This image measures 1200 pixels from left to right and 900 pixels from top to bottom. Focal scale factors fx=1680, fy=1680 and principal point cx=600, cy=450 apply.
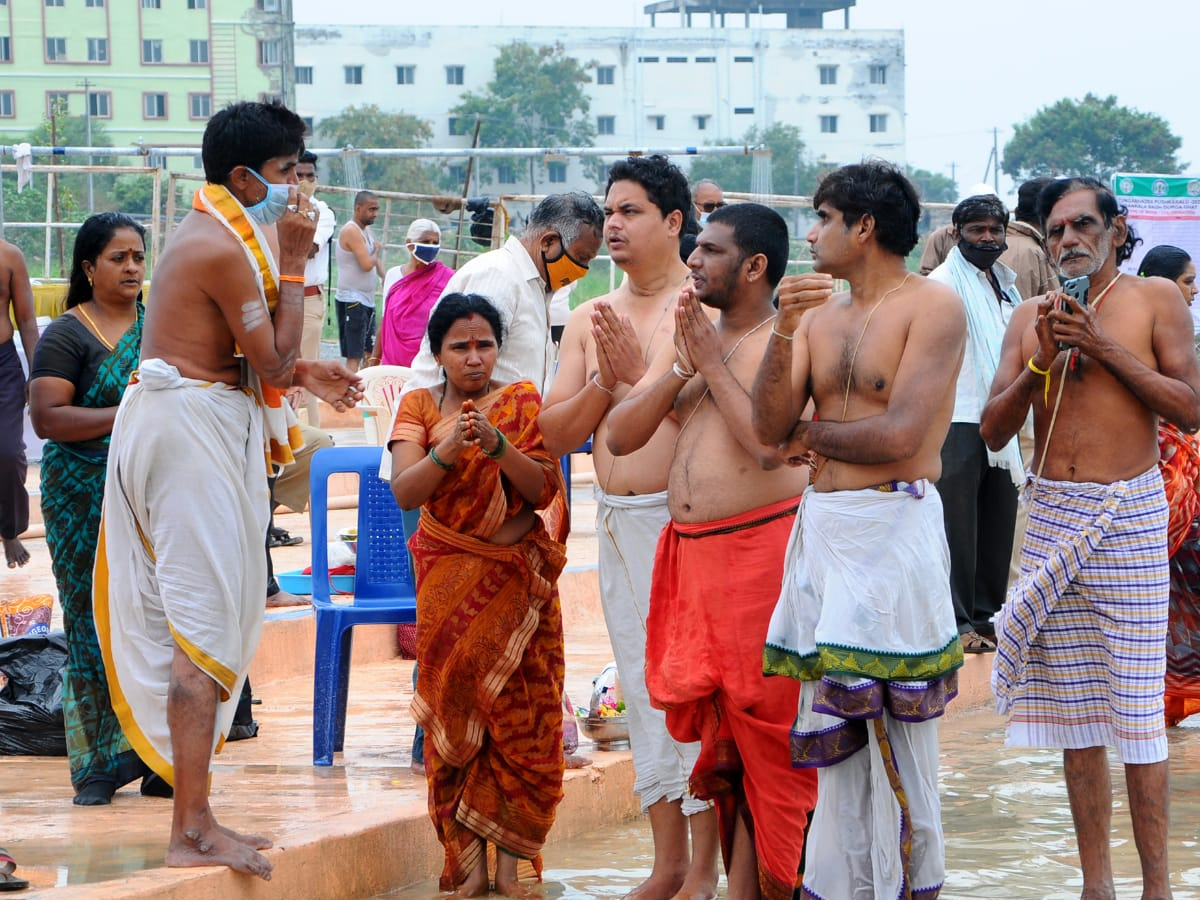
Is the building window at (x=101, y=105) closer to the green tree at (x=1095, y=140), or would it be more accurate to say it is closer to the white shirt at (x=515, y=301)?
the green tree at (x=1095, y=140)

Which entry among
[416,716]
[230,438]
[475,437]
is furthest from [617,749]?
[230,438]

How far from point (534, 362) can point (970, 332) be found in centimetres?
268

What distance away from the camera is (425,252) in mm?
13906

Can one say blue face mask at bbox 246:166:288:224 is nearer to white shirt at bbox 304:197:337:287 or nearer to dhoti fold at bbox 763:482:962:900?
dhoti fold at bbox 763:482:962:900

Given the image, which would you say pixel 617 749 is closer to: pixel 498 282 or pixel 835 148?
pixel 498 282

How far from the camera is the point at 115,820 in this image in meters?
5.38

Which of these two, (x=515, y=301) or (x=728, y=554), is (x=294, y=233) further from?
(x=728, y=554)

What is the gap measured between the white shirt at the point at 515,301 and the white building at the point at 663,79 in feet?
238

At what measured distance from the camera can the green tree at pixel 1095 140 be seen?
77.1 m

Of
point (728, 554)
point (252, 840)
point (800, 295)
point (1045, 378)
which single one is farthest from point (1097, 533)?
point (252, 840)

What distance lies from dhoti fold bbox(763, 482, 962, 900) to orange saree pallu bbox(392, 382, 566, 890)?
1.09 metres

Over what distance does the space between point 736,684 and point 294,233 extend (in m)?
1.79

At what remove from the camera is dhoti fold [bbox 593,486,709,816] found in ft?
16.7

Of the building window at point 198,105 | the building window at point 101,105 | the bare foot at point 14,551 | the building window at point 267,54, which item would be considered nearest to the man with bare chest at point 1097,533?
the bare foot at point 14,551
